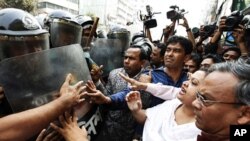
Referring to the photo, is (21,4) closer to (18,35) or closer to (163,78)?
(163,78)

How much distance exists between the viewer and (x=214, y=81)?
152 centimetres

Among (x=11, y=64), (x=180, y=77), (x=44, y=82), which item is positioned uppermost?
(x=11, y=64)

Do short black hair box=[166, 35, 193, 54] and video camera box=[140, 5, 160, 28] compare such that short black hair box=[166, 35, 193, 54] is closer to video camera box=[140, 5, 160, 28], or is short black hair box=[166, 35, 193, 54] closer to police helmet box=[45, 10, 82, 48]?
police helmet box=[45, 10, 82, 48]

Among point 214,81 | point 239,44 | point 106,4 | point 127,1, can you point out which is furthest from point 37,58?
point 127,1

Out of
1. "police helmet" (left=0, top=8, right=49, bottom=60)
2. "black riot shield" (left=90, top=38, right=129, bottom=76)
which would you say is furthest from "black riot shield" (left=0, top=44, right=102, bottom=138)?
"black riot shield" (left=90, top=38, right=129, bottom=76)

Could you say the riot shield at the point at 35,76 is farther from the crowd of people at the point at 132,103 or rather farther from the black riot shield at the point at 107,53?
the black riot shield at the point at 107,53

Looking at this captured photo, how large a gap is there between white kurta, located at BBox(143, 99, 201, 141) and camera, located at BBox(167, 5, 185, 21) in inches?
136

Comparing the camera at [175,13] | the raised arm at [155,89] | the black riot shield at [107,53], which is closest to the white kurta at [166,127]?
the raised arm at [155,89]

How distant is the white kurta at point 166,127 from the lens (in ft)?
6.32

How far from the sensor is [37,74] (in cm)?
166

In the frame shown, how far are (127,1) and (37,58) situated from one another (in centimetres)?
9523

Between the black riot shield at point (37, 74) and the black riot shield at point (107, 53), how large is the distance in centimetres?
193

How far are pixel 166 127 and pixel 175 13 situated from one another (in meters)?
3.83

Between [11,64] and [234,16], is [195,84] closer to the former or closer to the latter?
[11,64]
